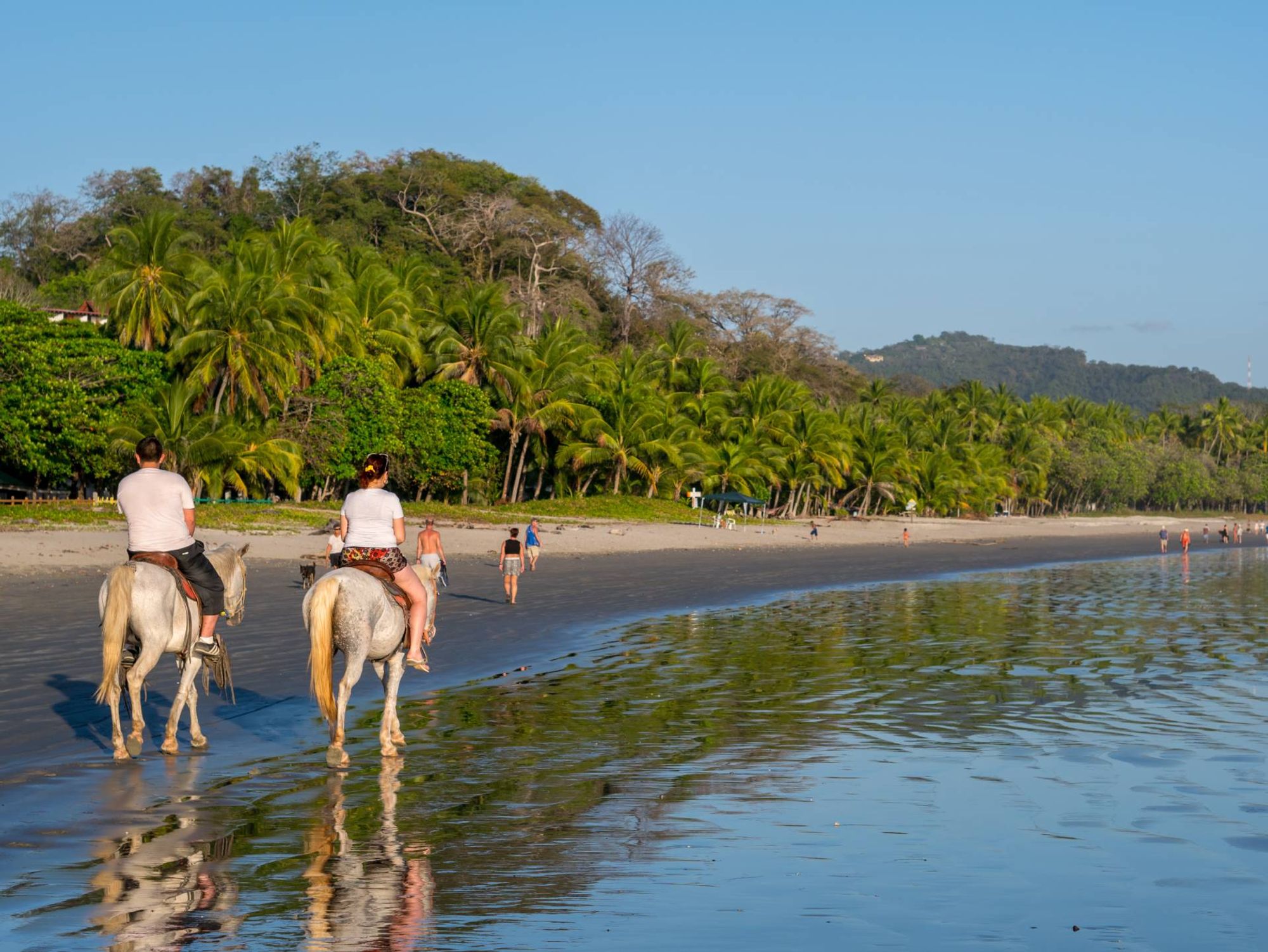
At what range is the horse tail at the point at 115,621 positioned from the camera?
939 centimetres

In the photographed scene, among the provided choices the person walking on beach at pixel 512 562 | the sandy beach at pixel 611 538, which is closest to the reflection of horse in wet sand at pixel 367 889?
the person walking on beach at pixel 512 562

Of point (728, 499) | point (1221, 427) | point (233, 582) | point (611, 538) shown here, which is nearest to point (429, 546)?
point (233, 582)

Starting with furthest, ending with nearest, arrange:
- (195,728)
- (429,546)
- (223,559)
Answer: (429,546), (223,559), (195,728)

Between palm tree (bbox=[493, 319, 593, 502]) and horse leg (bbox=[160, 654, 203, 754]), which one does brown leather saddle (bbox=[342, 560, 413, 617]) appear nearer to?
horse leg (bbox=[160, 654, 203, 754])

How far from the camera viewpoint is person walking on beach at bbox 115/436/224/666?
9.80 meters

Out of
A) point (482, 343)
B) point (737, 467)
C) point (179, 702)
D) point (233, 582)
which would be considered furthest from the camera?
point (737, 467)

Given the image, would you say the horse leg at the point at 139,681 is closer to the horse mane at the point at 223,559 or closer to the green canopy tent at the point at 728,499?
the horse mane at the point at 223,559

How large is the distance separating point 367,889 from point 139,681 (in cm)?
396

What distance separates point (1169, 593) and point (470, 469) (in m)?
36.4

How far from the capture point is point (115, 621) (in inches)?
370

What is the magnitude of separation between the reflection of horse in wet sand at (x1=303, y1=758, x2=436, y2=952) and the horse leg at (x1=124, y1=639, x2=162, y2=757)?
2186mm

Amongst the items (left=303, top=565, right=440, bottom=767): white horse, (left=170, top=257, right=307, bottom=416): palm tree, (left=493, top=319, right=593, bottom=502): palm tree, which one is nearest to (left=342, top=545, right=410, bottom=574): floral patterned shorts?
(left=303, top=565, right=440, bottom=767): white horse

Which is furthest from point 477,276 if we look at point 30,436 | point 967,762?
point 967,762

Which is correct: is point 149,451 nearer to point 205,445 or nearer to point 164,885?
point 164,885
